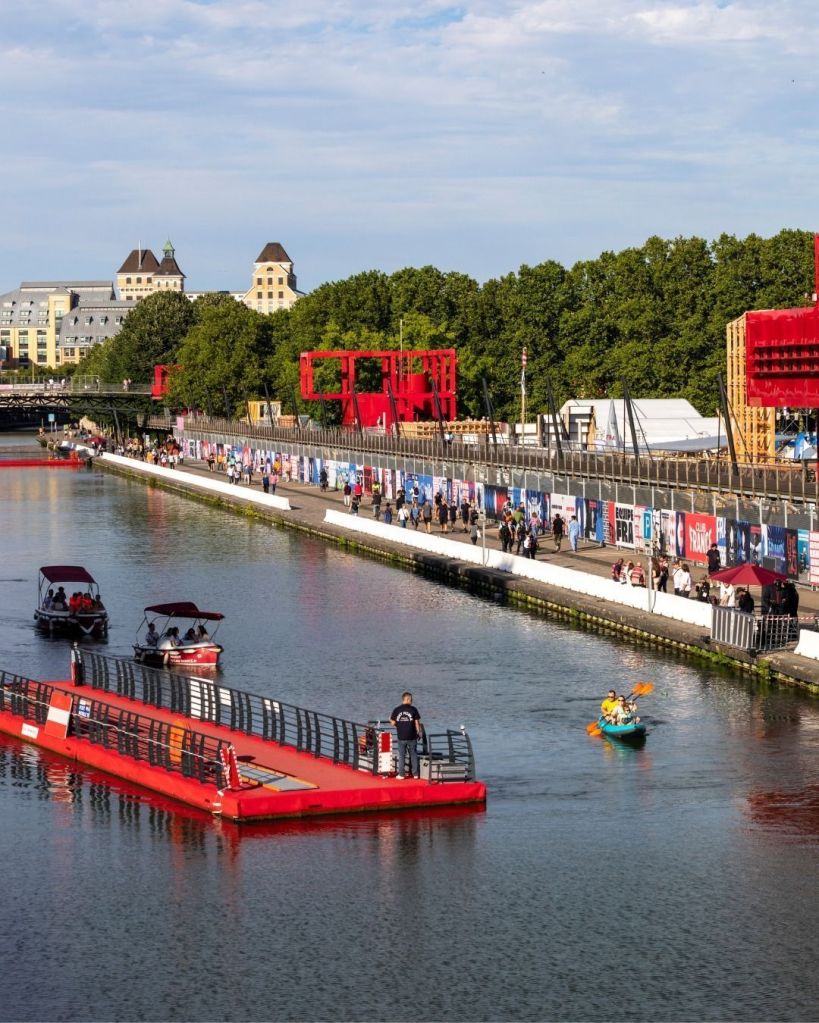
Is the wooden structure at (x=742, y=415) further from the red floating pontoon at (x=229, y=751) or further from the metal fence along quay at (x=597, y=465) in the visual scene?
the red floating pontoon at (x=229, y=751)

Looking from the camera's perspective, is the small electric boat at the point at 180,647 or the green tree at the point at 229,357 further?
the green tree at the point at 229,357

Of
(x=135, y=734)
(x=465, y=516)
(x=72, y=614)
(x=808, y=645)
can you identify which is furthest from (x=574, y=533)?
(x=135, y=734)

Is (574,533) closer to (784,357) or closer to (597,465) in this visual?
(597,465)

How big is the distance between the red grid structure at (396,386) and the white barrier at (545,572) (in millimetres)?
39228

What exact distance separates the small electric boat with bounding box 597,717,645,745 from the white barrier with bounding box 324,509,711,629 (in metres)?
14.5

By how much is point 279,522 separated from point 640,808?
72.4 m

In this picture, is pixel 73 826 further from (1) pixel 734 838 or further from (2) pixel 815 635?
(2) pixel 815 635

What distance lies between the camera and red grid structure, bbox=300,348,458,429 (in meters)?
138

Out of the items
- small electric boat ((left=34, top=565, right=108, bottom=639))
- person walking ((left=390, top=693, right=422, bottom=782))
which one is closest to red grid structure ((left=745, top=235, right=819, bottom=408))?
small electric boat ((left=34, top=565, right=108, bottom=639))

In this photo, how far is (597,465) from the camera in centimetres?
8306

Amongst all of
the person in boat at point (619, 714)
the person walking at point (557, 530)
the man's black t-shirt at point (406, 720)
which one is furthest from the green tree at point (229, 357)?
the man's black t-shirt at point (406, 720)

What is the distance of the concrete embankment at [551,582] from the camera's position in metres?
54.7

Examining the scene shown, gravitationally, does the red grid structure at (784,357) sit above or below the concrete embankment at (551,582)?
above

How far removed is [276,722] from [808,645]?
58.8ft
